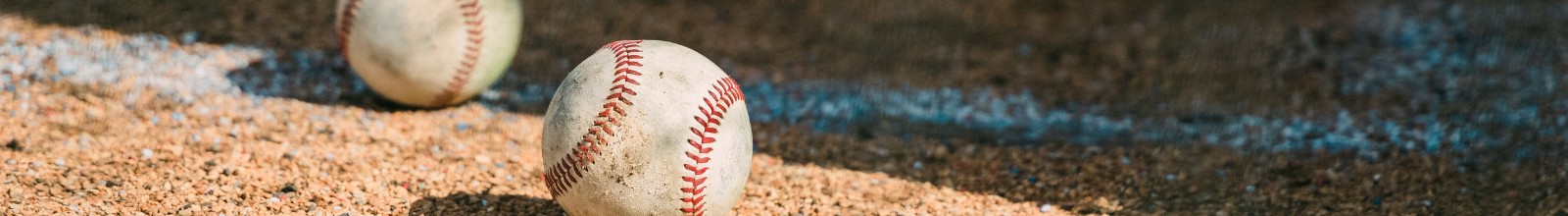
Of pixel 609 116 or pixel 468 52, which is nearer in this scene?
pixel 609 116

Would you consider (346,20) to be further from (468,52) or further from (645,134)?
(645,134)

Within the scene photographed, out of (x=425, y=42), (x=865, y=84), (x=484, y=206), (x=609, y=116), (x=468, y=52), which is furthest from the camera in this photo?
(x=865, y=84)

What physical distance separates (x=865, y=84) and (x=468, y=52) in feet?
9.03

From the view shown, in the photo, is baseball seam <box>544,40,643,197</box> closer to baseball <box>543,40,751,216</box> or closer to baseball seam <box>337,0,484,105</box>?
baseball <box>543,40,751,216</box>

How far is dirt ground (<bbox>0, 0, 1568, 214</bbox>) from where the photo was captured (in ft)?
16.0

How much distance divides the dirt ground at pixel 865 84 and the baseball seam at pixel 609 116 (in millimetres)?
895

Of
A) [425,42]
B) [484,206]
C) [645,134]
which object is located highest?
[425,42]

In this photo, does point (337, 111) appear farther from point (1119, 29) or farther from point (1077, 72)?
point (1119, 29)

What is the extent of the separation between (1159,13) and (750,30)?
3.08 meters

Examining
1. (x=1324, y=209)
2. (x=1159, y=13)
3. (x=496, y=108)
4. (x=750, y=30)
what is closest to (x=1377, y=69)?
(x=1159, y=13)

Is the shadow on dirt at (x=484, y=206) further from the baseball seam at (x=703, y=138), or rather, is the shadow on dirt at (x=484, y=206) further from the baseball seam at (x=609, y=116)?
the baseball seam at (x=703, y=138)

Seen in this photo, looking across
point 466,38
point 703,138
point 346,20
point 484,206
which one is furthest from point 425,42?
point 703,138

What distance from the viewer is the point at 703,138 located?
3.79m

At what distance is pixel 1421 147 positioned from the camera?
231 inches
